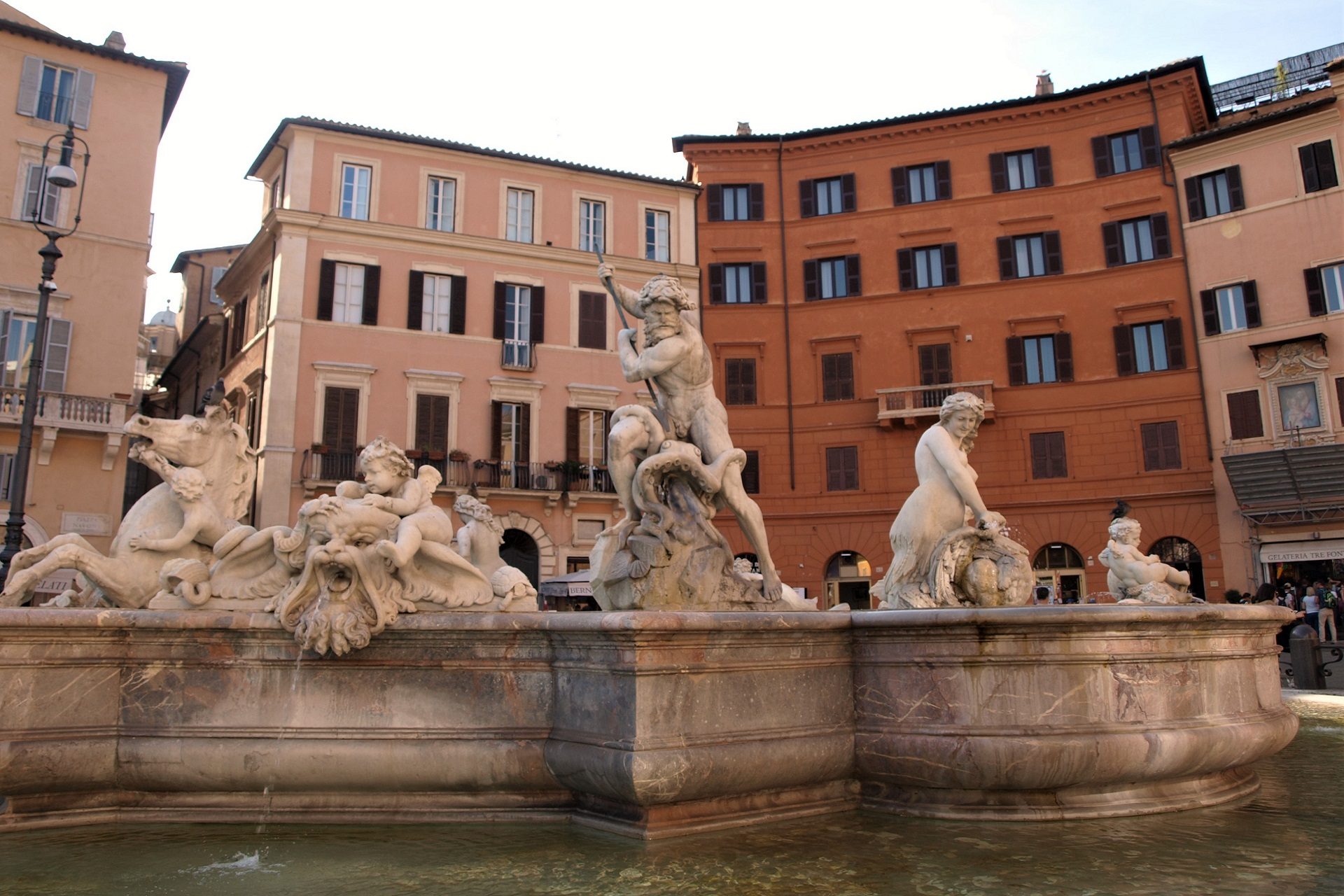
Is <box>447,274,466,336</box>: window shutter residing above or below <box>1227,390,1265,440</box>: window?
above

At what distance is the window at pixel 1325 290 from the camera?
28406 mm

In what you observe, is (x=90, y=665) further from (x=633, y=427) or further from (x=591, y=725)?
(x=633, y=427)

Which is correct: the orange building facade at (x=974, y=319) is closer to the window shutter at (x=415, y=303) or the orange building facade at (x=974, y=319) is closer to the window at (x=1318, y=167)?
the window at (x=1318, y=167)

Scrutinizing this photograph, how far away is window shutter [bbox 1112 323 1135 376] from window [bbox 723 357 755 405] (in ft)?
36.0

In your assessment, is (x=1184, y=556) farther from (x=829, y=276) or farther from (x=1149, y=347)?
(x=829, y=276)

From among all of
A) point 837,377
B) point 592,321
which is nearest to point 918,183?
point 837,377

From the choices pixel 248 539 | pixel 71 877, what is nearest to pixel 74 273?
pixel 248 539

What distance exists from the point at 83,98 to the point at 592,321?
15080mm

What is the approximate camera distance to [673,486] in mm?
6418

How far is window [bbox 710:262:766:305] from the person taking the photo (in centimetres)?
3488

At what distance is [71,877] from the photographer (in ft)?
13.3

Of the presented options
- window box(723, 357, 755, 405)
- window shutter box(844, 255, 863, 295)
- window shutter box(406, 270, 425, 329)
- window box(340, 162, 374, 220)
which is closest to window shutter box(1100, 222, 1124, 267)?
window shutter box(844, 255, 863, 295)

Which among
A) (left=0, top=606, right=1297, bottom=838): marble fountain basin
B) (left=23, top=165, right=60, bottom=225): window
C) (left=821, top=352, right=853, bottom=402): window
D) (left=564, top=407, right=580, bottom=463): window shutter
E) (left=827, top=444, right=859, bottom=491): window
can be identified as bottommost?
(left=0, top=606, right=1297, bottom=838): marble fountain basin

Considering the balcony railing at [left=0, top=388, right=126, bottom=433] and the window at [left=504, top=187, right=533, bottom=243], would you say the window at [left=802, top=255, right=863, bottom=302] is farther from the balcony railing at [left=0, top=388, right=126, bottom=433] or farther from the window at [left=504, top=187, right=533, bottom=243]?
the balcony railing at [left=0, top=388, right=126, bottom=433]
